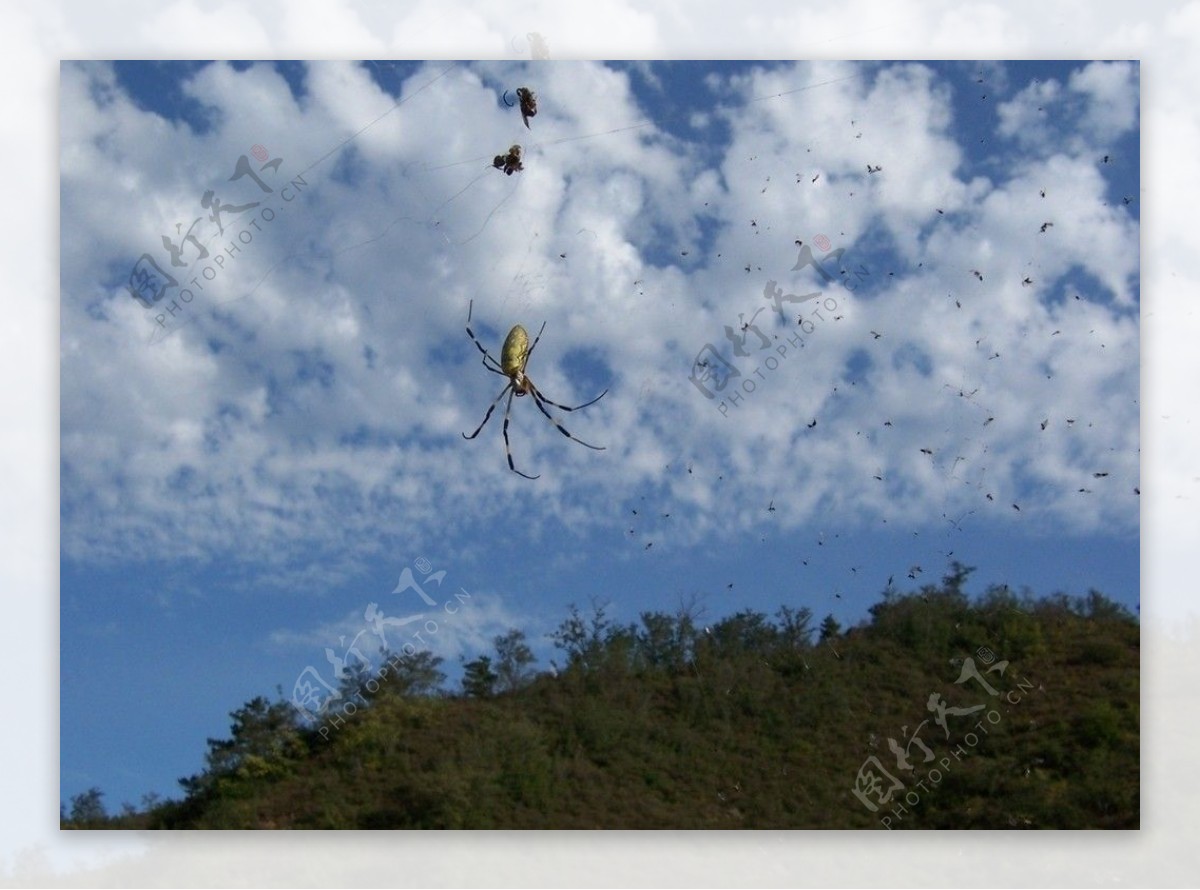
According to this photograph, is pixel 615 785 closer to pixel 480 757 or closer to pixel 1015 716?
pixel 480 757

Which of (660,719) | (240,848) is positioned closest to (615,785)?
(660,719)

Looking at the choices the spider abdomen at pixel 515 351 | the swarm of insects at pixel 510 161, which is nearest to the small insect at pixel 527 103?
the swarm of insects at pixel 510 161

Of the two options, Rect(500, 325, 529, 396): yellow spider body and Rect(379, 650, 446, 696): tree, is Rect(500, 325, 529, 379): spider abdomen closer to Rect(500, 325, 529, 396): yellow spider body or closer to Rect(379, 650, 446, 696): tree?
Rect(500, 325, 529, 396): yellow spider body

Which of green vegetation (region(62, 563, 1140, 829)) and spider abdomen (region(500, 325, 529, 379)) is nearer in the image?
spider abdomen (region(500, 325, 529, 379))

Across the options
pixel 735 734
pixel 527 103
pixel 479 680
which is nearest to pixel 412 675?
pixel 479 680

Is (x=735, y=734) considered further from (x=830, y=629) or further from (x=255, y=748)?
(x=255, y=748)

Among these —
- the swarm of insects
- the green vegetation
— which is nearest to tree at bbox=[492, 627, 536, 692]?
the green vegetation

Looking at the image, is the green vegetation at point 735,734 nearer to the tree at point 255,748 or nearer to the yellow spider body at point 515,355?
the tree at point 255,748
